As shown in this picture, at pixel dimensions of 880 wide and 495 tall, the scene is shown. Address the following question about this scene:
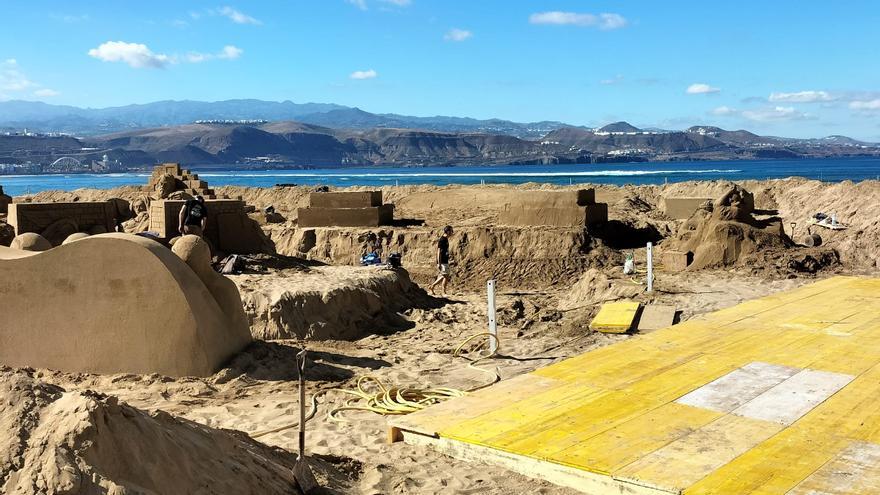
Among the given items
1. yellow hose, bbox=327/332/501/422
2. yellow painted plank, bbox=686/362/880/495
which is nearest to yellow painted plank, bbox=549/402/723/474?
yellow painted plank, bbox=686/362/880/495

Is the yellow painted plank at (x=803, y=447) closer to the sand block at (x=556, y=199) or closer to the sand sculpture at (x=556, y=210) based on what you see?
the sand sculpture at (x=556, y=210)

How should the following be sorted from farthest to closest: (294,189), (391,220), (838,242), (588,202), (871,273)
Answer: (294,189) → (391,220) → (588,202) → (838,242) → (871,273)

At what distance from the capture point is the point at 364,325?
13.2 m

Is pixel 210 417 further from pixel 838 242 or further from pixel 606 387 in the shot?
pixel 838 242

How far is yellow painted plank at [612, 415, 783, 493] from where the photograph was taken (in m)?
5.18

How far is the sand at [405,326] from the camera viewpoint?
592cm

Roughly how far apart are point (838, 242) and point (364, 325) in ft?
43.5

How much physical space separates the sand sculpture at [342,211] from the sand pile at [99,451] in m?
21.0

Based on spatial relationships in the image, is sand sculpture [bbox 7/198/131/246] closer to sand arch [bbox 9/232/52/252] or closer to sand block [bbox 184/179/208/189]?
sand arch [bbox 9/232/52/252]

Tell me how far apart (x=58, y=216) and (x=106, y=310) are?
7105mm

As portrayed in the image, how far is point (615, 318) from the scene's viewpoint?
11.2 meters

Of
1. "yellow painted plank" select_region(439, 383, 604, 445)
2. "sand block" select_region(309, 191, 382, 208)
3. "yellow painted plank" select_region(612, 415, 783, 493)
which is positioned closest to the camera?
"yellow painted plank" select_region(612, 415, 783, 493)

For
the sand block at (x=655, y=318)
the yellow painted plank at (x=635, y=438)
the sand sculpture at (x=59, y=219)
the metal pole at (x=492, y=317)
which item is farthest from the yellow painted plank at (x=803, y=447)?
the sand sculpture at (x=59, y=219)

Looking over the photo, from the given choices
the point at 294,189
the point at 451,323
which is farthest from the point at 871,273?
the point at 294,189
